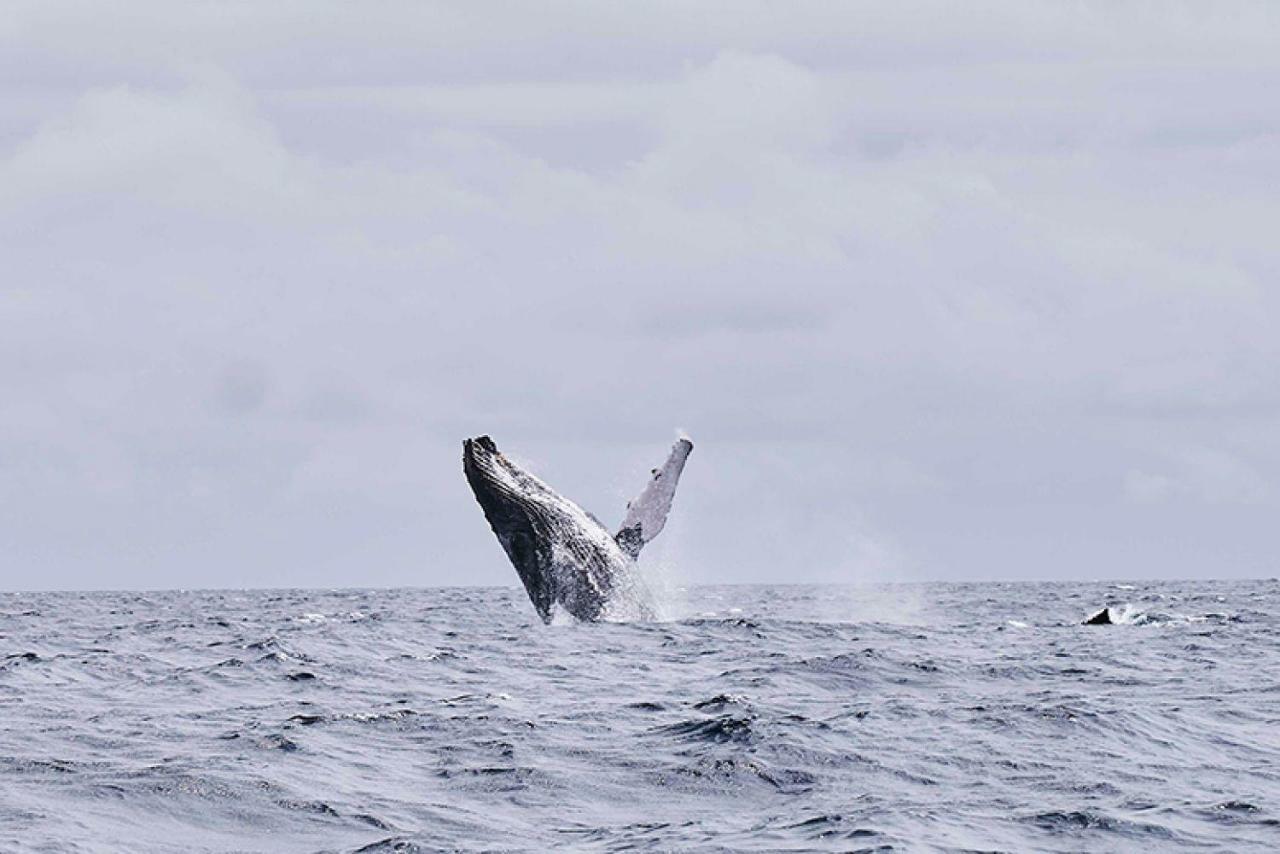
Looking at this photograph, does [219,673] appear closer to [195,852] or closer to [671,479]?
[671,479]

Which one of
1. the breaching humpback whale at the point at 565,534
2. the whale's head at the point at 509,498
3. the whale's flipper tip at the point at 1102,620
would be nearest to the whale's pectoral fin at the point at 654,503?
the breaching humpback whale at the point at 565,534

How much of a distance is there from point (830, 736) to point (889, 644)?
35.0 feet

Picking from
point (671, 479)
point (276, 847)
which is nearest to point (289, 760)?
point (276, 847)

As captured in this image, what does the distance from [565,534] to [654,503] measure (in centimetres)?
134

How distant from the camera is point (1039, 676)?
2112cm

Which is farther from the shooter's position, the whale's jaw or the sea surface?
the whale's jaw


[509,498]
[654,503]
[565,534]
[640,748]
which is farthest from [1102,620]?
[640,748]

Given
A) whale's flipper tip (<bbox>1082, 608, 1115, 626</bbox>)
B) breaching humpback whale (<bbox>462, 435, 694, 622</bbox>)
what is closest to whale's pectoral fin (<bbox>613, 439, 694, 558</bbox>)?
breaching humpback whale (<bbox>462, 435, 694, 622</bbox>)

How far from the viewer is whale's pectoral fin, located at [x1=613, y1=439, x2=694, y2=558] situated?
83.2ft

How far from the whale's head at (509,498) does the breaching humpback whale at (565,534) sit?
1cm

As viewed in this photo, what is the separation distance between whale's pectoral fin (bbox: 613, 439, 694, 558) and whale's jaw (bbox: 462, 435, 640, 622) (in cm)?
31

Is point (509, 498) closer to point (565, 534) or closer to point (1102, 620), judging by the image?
point (565, 534)

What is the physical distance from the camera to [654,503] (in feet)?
83.4

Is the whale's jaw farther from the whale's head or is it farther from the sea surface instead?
the sea surface
